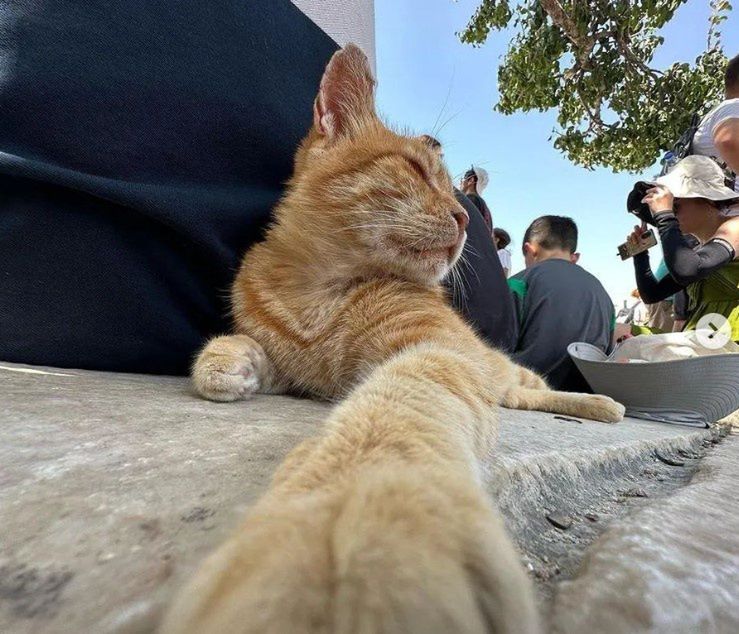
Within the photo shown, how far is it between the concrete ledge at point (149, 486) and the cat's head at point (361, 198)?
541 millimetres

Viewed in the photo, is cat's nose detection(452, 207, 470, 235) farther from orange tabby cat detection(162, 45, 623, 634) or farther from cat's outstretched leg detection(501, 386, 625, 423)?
cat's outstretched leg detection(501, 386, 625, 423)

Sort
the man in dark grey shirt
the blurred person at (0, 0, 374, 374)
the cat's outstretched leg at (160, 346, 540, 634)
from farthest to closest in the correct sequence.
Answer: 1. the man in dark grey shirt
2. the blurred person at (0, 0, 374, 374)
3. the cat's outstretched leg at (160, 346, 540, 634)

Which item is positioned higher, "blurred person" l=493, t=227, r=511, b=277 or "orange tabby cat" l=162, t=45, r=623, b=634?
"blurred person" l=493, t=227, r=511, b=277

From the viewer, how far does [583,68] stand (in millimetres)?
4699

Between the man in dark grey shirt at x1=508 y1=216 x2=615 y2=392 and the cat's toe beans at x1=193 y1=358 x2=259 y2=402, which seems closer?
the cat's toe beans at x1=193 y1=358 x2=259 y2=402

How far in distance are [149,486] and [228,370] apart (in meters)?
0.57

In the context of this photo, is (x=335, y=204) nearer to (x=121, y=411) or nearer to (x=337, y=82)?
(x=337, y=82)

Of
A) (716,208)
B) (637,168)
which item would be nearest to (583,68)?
(637,168)

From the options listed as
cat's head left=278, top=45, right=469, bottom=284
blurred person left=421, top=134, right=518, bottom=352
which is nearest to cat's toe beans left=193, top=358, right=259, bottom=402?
cat's head left=278, top=45, right=469, bottom=284

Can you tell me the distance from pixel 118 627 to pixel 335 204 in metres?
1.20

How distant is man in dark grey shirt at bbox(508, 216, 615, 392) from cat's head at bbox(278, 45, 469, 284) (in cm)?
133

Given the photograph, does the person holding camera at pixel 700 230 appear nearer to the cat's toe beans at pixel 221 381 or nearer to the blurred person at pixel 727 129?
the blurred person at pixel 727 129

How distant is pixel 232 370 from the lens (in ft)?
3.25

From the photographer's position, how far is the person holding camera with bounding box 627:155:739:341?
2.13 meters
